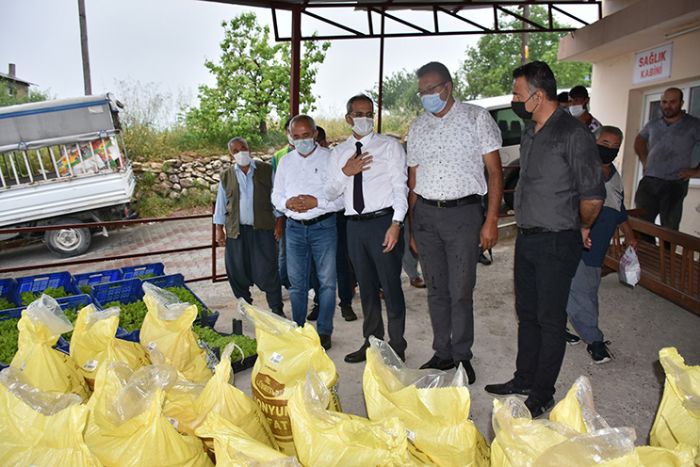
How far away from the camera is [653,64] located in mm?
7816

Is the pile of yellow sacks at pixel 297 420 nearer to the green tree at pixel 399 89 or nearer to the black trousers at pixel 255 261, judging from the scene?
the black trousers at pixel 255 261

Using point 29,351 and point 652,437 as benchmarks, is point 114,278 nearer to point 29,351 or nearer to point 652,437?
point 29,351

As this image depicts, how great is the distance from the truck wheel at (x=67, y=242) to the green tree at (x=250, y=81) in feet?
28.3

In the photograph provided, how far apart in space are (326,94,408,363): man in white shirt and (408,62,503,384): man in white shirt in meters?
0.13

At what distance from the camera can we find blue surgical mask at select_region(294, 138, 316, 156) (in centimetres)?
385

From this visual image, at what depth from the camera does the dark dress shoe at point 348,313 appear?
464 cm

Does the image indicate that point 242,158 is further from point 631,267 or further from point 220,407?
point 631,267

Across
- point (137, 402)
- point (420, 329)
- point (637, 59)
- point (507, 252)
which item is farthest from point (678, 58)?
point (137, 402)

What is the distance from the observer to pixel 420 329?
434 cm

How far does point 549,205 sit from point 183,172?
14.7 meters

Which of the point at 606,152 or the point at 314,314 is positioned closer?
the point at 606,152

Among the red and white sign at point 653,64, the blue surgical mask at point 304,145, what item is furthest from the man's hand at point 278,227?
the red and white sign at point 653,64

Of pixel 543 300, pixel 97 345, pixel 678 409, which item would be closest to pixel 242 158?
pixel 97 345

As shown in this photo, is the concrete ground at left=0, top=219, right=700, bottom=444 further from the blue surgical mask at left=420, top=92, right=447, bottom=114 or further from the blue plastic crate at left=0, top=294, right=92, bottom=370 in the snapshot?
the blue surgical mask at left=420, top=92, right=447, bottom=114
